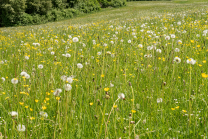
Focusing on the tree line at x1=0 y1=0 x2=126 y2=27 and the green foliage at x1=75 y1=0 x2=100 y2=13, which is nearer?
the tree line at x1=0 y1=0 x2=126 y2=27

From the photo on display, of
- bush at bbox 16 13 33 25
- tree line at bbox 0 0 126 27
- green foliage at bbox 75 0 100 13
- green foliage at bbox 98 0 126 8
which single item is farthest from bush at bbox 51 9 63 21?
green foliage at bbox 98 0 126 8

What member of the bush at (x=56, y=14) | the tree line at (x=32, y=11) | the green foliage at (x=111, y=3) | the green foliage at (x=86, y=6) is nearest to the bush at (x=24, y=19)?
the tree line at (x=32, y=11)

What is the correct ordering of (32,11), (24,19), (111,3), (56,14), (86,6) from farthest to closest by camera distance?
(111,3) < (86,6) < (32,11) < (56,14) < (24,19)

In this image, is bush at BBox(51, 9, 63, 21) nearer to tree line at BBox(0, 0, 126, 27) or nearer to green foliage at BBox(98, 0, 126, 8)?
tree line at BBox(0, 0, 126, 27)

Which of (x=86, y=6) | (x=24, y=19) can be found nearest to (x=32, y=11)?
(x=24, y=19)

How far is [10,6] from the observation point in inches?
1118

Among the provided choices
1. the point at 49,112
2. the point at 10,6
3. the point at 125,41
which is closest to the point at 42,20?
the point at 10,6

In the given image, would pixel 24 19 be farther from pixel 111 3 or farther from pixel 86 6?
pixel 111 3

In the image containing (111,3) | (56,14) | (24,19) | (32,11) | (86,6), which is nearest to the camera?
(24,19)

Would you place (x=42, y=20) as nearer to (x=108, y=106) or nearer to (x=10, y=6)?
(x=10, y=6)

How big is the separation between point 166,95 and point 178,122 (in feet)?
1.97

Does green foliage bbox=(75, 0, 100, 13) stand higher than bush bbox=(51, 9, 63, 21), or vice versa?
green foliage bbox=(75, 0, 100, 13)

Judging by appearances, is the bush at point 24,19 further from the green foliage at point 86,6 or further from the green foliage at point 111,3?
the green foliage at point 111,3

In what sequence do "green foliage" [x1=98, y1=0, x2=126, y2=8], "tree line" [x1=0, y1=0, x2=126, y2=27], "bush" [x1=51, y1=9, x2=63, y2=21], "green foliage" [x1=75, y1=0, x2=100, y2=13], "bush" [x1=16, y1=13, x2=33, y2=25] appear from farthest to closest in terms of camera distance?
"green foliage" [x1=98, y1=0, x2=126, y2=8] → "green foliage" [x1=75, y1=0, x2=100, y2=13] → "bush" [x1=51, y1=9, x2=63, y2=21] → "bush" [x1=16, y1=13, x2=33, y2=25] → "tree line" [x1=0, y1=0, x2=126, y2=27]
